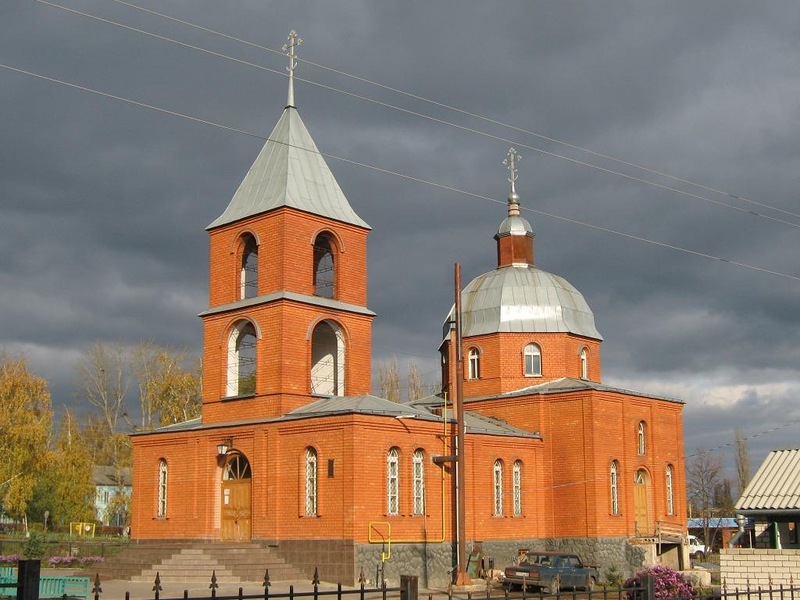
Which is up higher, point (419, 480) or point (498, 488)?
point (419, 480)

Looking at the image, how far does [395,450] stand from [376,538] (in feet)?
7.88

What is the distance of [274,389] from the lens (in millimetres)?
27375

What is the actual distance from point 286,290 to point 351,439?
4.71 m

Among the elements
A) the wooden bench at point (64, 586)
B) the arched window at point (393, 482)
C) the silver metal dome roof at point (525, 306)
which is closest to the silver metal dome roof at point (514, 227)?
the silver metal dome roof at point (525, 306)

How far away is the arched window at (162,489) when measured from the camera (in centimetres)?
2953

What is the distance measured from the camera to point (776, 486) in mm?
18453

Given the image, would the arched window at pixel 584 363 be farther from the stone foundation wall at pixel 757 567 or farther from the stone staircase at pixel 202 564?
the stone foundation wall at pixel 757 567

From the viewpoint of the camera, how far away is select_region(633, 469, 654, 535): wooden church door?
31609 mm

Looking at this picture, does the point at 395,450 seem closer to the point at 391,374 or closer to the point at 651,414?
the point at 651,414

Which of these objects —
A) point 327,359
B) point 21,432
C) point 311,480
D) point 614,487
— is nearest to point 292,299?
point 327,359

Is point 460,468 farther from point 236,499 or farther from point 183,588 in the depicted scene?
point 183,588

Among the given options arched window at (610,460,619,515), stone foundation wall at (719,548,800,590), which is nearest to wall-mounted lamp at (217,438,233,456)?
arched window at (610,460,619,515)

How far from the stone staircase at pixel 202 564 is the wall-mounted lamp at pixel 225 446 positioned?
250 centimetres

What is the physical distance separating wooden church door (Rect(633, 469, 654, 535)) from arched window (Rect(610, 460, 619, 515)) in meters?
0.74
